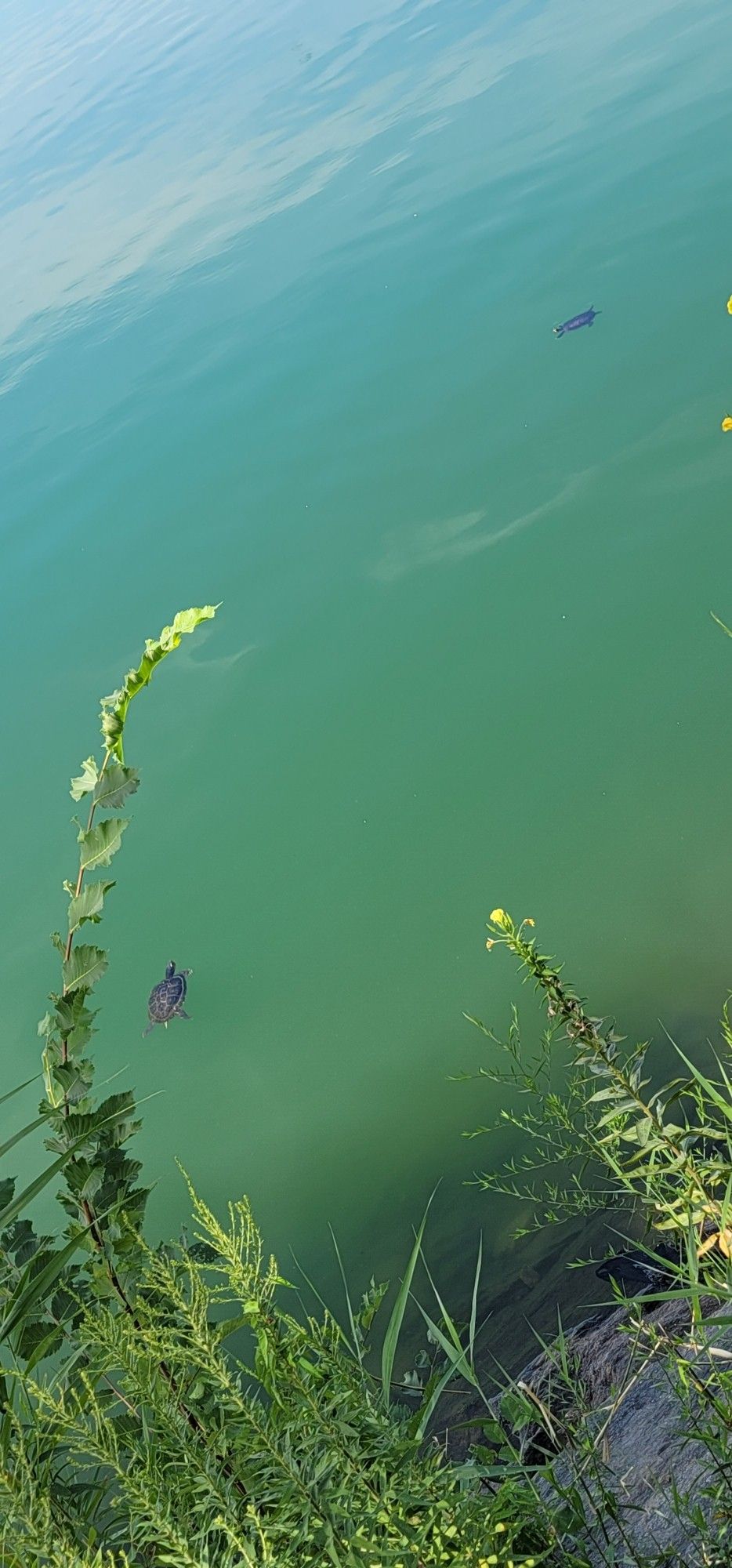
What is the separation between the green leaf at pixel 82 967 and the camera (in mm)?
1439

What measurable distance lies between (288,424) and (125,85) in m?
8.07

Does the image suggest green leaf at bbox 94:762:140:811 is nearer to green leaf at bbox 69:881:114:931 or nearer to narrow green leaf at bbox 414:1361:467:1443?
green leaf at bbox 69:881:114:931

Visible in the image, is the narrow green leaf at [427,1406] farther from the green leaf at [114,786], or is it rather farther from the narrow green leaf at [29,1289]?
the green leaf at [114,786]

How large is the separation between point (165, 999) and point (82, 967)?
7.56ft

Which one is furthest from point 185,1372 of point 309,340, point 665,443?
point 309,340

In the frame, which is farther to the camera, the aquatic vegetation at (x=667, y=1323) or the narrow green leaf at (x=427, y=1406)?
the aquatic vegetation at (x=667, y=1323)

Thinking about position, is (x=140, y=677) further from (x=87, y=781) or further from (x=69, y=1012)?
(x=69, y=1012)

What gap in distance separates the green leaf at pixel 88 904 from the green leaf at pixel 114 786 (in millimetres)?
106

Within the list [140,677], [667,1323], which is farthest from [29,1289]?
[667,1323]

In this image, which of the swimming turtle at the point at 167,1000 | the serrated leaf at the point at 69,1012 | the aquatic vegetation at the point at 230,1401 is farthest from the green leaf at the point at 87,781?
the swimming turtle at the point at 167,1000

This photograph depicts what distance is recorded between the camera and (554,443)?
480cm

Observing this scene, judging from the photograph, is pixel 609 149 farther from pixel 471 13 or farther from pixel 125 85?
pixel 125 85

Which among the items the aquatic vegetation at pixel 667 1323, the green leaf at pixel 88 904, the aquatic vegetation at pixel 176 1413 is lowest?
the aquatic vegetation at pixel 667 1323

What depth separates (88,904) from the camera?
1.45 meters
